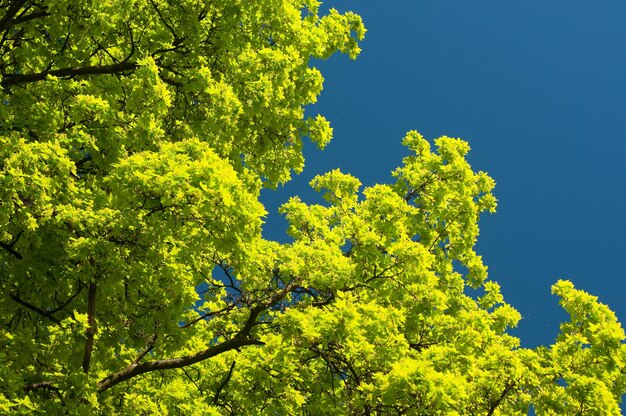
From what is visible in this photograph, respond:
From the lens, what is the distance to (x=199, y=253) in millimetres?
12180

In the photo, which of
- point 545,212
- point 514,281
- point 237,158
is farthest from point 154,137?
point 545,212

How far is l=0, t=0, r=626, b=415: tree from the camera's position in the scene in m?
10.1

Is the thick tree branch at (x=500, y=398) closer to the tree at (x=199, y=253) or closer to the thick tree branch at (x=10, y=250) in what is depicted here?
the tree at (x=199, y=253)

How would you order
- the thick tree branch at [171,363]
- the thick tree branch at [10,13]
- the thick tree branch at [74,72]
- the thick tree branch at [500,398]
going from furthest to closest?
1. the thick tree branch at [500,398]
2. the thick tree branch at [171,363]
3. the thick tree branch at [74,72]
4. the thick tree branch at [10,13]

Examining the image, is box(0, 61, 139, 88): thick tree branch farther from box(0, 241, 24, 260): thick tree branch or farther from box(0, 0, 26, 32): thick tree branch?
box(0, 241, 24, 260): thick tree branch

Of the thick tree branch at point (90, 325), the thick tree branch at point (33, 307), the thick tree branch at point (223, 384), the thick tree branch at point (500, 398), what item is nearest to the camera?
the thick tree branch at point (90, 325)

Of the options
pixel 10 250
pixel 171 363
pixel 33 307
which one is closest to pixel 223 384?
pixel 171 363

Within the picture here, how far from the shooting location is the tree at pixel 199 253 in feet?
33.2

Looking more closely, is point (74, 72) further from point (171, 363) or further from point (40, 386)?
point (171, 363)

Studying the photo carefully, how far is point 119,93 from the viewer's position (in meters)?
12.3

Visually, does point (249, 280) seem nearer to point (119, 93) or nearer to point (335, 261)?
point (335, 261)

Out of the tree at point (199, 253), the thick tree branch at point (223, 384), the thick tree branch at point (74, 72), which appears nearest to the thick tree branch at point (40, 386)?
the tree at point (199, 253)

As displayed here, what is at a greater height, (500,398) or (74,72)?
(74,72)

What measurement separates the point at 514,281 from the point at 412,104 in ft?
145
